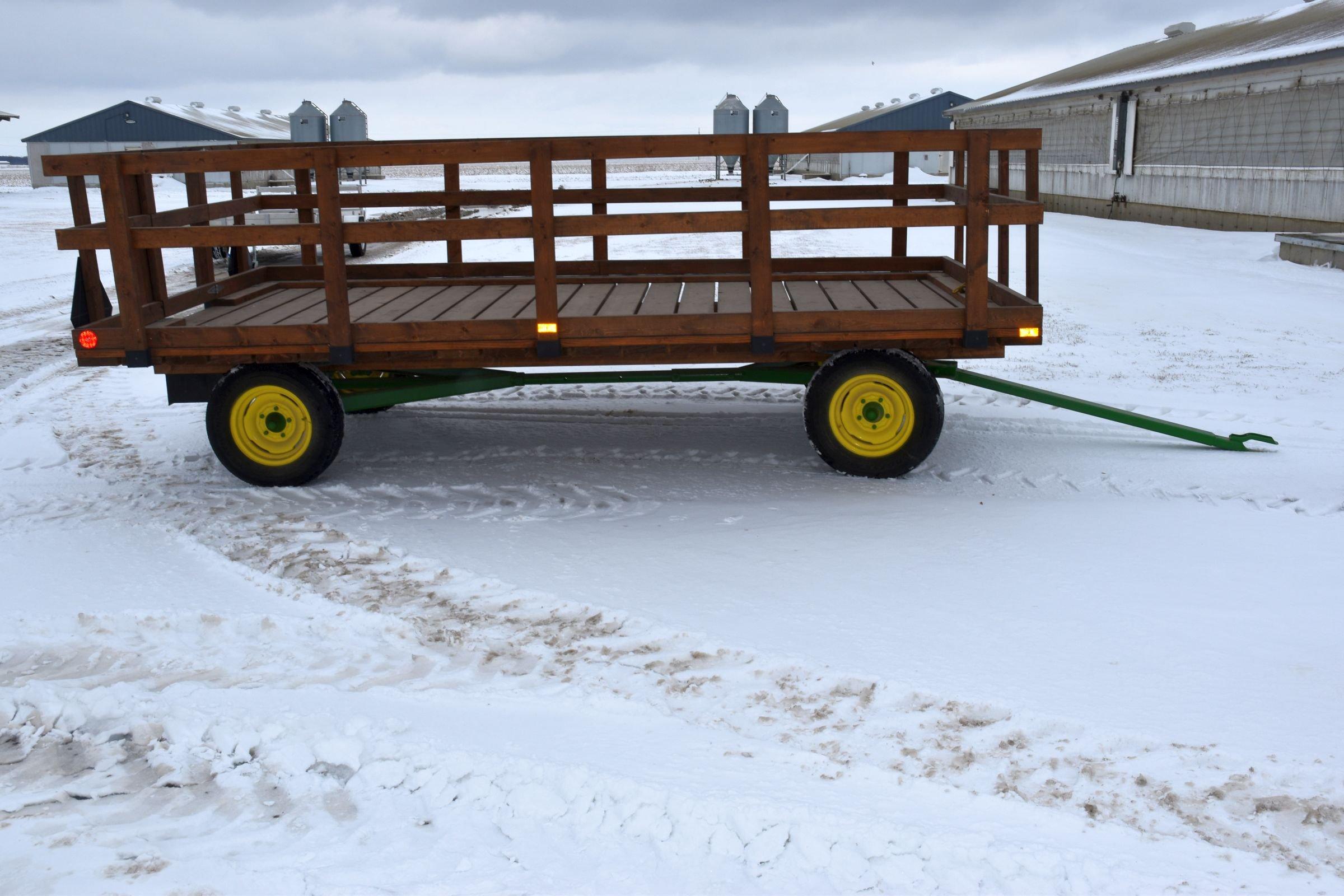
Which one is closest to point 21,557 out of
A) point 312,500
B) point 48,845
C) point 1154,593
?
point 312,500

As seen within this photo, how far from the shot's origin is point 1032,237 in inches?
251

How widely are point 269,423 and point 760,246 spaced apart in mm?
2755

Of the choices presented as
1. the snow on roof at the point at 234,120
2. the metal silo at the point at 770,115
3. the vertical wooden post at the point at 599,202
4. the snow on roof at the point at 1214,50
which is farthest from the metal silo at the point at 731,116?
the vertical wooden post at the point at 599,202

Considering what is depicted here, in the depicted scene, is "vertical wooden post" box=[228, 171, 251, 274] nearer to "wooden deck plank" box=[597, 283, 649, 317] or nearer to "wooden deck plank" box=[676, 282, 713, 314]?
"wooden deck plank" box=[597, 283, 649, 317]

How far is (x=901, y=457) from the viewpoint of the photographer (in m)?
6.09

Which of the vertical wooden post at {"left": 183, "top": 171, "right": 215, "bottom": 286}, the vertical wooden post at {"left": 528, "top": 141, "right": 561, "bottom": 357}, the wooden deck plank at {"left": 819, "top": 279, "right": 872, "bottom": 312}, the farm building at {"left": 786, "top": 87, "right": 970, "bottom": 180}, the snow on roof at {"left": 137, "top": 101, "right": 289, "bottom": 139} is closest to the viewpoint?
the vertical wooden post at {"left": 528, "top": 141, "right": 561, "bottom": 357}

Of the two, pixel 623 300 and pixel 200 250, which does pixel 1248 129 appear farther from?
pixel 200 250

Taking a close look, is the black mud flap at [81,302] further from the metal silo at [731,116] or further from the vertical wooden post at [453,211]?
the metal silo at [731,116]

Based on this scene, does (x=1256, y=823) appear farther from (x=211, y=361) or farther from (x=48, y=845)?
(x=211, y=361)

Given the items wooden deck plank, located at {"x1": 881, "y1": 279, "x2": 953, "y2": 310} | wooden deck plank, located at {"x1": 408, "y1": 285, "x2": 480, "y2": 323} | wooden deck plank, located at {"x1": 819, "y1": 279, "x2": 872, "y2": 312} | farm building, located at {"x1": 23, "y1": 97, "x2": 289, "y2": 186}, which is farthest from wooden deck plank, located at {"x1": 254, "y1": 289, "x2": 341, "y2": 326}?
farm building, located at {"x1": 23, "y1": 97, "x2": 289, "y2": 186}

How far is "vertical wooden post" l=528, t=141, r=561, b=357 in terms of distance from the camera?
5715 millimetres

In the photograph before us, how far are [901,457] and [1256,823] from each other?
3.18 m

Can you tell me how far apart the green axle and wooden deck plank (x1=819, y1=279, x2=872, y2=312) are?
40cm

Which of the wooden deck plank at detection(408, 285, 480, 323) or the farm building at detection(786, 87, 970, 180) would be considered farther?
the farm building at detection(786, 87, 970, 180)
